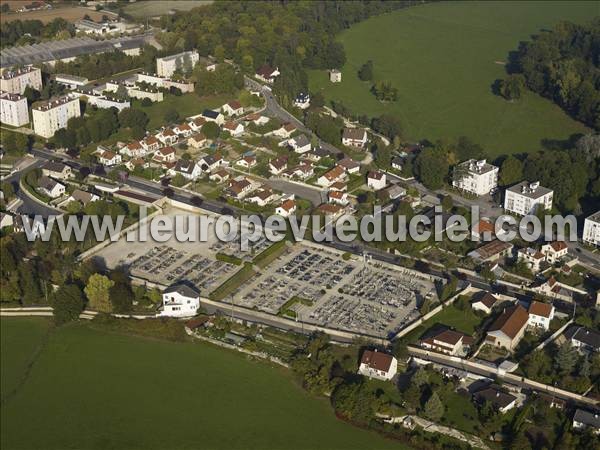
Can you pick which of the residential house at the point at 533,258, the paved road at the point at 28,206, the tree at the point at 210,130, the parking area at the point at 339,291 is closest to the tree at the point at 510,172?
the residential house at the point at 533,258

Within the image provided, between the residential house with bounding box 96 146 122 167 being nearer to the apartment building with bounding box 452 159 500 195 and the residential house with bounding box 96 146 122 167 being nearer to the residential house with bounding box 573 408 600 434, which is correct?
the apartment building with bounding box 452 159 500 195

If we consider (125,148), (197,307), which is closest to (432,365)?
(197,307)

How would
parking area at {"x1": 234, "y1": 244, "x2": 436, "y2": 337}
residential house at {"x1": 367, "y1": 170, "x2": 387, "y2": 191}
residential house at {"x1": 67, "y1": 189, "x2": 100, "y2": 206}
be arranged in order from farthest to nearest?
residential house at {"x1": 367, "y1": 170, "x2": 387, "y2": 191} → residential house at {"x1": 67, "y1": 189, "x2": 100, "y2": 206} → parking area at {"x1": 234, "y1": 244, "x2": 436, "y2": 337}

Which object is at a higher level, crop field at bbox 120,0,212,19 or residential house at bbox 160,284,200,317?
crop field at bbox 120,0,212,19

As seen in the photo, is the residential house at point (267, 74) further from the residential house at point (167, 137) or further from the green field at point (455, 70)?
the residential house at point (167, 137)

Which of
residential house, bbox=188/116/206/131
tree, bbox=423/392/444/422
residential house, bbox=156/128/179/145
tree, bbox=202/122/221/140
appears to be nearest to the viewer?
tree, bbox=423/392/444/422

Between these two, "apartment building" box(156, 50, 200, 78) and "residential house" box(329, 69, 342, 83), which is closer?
"apartment building" box(156, 50, 200, 78)

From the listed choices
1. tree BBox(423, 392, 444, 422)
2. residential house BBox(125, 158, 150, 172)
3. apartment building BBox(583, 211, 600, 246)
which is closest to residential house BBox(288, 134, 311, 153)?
residential house BBox(125, 158, 150, 172)
